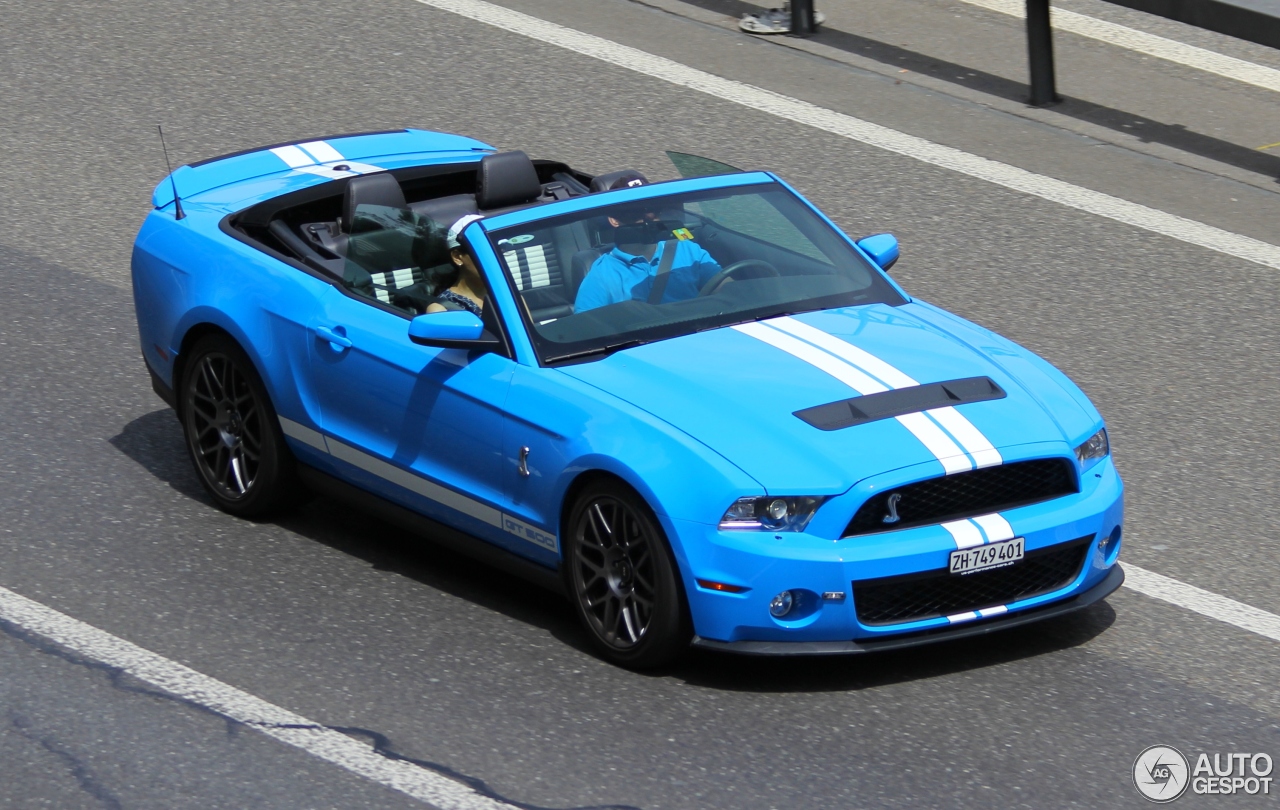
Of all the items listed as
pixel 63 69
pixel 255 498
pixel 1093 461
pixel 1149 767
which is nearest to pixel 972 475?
pixel 1093 461

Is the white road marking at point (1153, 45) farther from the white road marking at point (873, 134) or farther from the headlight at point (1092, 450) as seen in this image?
the headlight at point (1092, 450)

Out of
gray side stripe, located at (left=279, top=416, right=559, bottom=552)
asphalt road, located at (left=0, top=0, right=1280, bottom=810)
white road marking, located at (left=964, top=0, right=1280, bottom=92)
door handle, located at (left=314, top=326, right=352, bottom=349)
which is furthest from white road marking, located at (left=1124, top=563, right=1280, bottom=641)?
white road marking, located at (left=964, top=0, right=1280, bottom=92)

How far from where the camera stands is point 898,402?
19.0ft

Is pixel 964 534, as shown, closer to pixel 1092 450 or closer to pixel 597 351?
pixel 1092 450

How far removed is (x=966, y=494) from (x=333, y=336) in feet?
7.72

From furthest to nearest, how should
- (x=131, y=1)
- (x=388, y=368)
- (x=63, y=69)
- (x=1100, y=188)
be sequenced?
(x=131, y=1), (x=63, y=69), (x=1100, y=188), (x=388, y=368)

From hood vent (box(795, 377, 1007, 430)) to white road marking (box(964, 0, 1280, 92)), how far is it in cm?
665

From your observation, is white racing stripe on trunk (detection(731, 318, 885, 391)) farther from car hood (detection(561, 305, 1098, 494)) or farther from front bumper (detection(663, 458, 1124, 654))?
front bumper (detection(663, 458, 1124, 654))

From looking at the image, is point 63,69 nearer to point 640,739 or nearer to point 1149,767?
point 640,739

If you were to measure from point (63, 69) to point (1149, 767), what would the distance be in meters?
9.37

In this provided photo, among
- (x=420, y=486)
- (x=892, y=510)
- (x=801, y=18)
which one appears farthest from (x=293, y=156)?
(x=801, y=18)

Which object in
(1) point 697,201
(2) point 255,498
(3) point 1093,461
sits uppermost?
(1) point 697,201

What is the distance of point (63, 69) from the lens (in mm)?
12367

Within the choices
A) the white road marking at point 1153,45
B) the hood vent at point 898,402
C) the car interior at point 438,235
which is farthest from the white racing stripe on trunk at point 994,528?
the white road marking at point 1153,45
